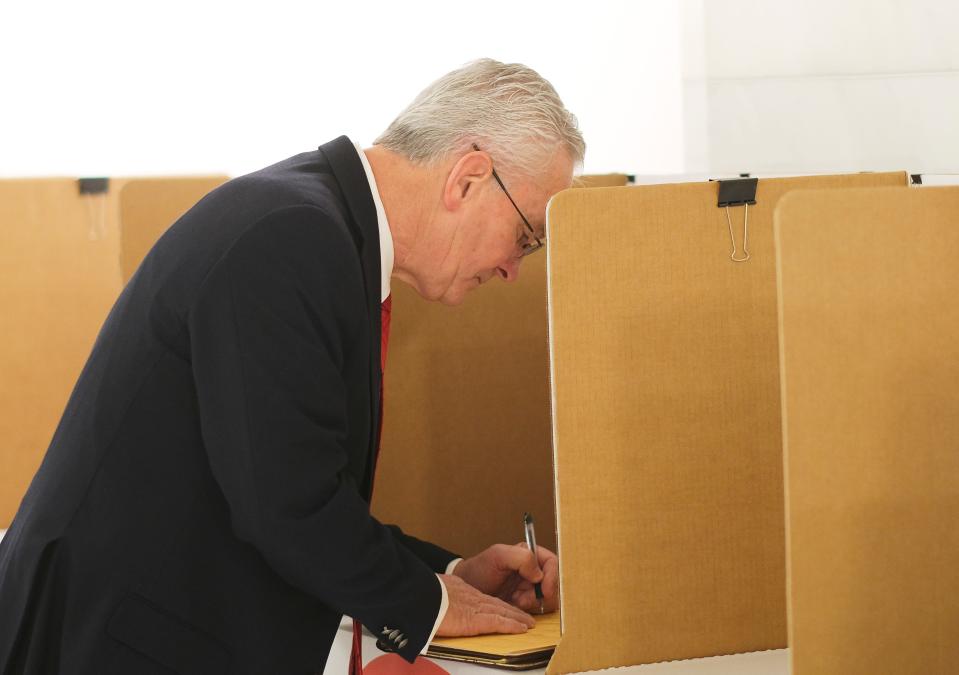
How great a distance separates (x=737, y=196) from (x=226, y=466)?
0.60 meters

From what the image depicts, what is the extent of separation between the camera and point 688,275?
1.10 m

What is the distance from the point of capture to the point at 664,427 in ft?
3.62

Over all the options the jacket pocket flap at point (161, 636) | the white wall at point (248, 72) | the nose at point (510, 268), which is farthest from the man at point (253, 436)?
the white wall at point (248, 72)

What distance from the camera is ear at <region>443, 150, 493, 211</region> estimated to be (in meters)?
1.14

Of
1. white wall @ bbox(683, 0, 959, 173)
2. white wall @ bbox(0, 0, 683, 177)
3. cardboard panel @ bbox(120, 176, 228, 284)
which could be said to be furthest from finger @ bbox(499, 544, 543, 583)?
white wall @ bbox(0, 0, 683, 177)

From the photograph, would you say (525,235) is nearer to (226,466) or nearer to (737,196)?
(737,196)

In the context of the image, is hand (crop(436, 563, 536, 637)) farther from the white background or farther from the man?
the white background

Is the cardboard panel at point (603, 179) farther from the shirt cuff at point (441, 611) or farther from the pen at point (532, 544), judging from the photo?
the shirt cuff at point (441, 611)

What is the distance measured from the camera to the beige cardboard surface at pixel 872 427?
78 centimetres

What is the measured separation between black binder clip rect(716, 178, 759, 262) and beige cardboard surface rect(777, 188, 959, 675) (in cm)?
32

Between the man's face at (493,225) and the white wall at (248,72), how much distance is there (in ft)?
4.10

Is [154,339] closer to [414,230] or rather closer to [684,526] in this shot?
[414,230]

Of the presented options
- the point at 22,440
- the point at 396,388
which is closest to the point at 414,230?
the point at 396,388

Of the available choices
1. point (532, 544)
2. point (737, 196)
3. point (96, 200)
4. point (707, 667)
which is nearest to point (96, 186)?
point (96, 200)
